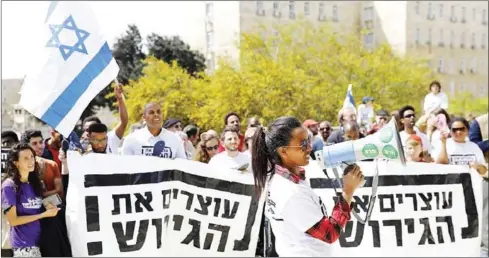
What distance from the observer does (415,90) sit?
43.8 m

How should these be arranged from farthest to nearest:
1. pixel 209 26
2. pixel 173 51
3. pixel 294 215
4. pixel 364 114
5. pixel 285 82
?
pixel 209 26
pixel 173 51
pixel 285 82
pixel 364 114
pixel 294 215

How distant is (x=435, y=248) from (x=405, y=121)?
205 cm

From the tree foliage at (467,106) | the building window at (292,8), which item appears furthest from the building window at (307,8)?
the tree foliage at (467,106)

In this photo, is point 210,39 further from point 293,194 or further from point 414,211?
point 293,194

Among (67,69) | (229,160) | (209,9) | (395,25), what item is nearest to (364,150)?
(67,69)

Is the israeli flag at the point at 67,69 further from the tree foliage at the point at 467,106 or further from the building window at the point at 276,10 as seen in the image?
the building window at the point at 276,10

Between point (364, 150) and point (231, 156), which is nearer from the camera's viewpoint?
point (364, 150)

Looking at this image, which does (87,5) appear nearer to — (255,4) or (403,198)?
(403,198)

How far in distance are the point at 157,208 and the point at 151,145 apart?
2.12ft

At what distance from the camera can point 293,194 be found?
410cm

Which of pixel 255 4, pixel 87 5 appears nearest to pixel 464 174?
pixel 87 5

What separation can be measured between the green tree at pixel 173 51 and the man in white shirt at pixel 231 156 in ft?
137

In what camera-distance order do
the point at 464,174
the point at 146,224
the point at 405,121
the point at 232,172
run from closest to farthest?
A: the point at 146,224 → the point at 232,172 → the point at 464,174 → the point at 405,121

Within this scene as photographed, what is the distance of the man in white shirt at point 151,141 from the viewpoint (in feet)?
25.6
